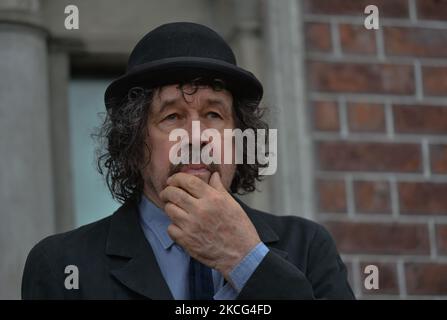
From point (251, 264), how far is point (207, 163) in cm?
26

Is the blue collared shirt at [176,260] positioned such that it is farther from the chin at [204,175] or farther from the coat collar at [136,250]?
the chin at [204,175]

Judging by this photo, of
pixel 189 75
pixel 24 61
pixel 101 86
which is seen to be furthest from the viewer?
pixel 101 86

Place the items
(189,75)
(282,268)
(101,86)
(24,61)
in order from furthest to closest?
(101,86) < (24,61) < (189,75) < (282,268)

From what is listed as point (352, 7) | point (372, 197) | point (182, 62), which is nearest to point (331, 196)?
point (372, 197)

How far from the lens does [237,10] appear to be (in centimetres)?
488

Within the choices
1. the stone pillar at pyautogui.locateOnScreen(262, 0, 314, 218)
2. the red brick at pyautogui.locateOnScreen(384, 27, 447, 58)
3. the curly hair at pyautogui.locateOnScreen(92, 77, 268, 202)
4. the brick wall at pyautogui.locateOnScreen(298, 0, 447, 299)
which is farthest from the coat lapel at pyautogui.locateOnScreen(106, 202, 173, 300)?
the red brick at pyautogui.locateOnScreen(384, 27, 447, 58)

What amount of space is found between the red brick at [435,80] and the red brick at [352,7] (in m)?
0.20

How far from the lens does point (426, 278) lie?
472cm

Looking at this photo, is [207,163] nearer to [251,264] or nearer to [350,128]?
[251,264]

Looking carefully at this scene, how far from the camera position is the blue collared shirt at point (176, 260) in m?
3.19

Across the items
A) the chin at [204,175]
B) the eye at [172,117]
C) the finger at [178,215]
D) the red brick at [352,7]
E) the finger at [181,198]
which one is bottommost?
the finger at [178,215]

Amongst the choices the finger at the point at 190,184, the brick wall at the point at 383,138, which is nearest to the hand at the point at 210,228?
the finger at the point at 190,184

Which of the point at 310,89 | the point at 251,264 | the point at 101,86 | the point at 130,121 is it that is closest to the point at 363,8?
the point at 310,89

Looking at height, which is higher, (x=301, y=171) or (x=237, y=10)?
(x=237, y=10)
